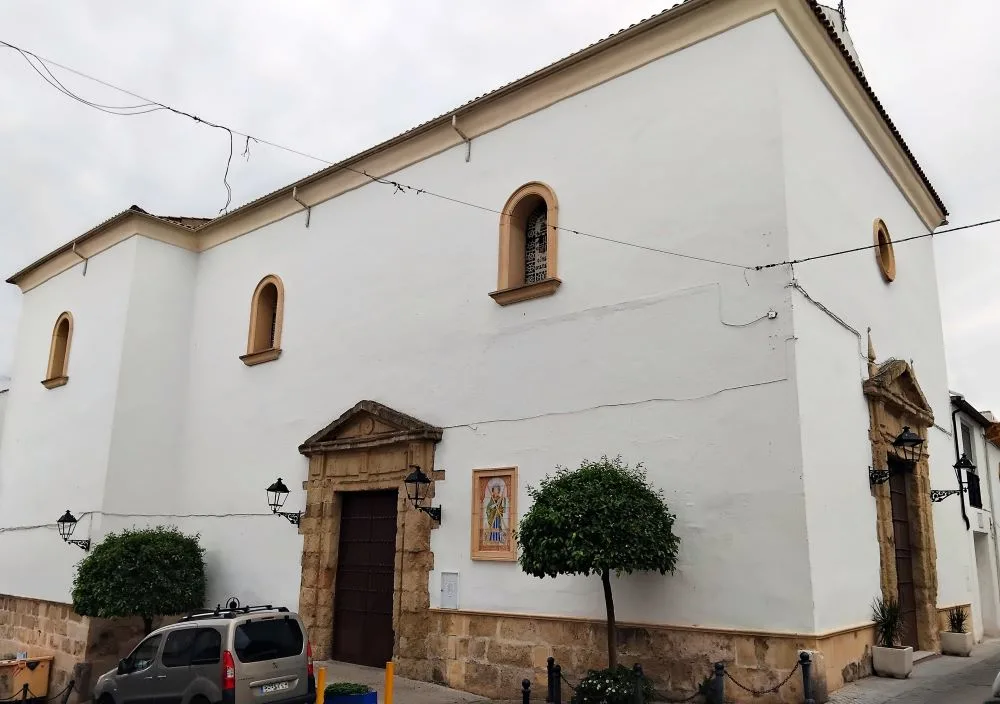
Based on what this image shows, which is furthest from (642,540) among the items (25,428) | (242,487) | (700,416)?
(25,428)

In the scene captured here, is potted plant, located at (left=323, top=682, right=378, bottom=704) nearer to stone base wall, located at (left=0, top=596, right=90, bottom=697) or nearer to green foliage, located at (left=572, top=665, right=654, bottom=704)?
green foliage, located at (left=572, top=665, right=654, bottom=704)

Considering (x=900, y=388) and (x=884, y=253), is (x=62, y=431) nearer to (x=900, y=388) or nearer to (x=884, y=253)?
(x=900, y=388)

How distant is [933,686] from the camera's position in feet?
29.2

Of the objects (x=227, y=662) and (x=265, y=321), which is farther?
(x=265, y=321)

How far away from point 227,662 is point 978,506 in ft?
44.0

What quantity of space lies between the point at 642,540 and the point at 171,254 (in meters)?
11.8

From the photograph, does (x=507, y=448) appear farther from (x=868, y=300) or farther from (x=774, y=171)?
(x=868, y=300)

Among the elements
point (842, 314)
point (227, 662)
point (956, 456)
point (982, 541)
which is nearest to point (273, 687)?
point (227, 662)

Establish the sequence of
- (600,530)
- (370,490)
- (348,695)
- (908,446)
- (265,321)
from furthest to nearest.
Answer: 1. (265,321)
2. (370,490)
3. (908,446)
4. (348,695)
5. (600,530)

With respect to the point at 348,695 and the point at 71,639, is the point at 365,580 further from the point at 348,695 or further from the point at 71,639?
the point at 71,639

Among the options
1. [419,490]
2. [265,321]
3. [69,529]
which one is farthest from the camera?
[265,321]

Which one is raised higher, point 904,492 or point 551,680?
point 904,492

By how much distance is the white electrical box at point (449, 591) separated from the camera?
1058 centimetres

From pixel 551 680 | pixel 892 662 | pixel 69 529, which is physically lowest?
pixel 551 680
